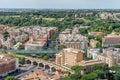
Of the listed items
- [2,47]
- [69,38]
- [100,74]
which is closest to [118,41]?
[69,38]

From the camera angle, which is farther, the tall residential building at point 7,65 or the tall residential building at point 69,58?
the tall residential building at point 69,58

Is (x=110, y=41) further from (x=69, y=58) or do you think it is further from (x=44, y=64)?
(x=44, y=64)

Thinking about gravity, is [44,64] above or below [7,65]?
below

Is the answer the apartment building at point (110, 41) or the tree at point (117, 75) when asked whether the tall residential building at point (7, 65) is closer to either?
the tree at point (117, 75)

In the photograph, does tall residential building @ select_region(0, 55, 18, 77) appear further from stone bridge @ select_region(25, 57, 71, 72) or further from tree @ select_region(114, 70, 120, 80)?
tree @ select_region(114, 70, 120, 80)

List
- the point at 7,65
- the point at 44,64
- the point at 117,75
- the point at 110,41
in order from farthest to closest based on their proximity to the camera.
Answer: the point at 110,41, the point at 44,64, the point at 7,65, the point at 117,75

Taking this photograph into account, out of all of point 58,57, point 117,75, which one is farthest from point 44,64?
point 117,75

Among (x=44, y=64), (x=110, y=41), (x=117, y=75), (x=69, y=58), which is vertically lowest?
(x=44, y=64)

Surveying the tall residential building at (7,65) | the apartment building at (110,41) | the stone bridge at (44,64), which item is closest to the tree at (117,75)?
the stone bridge at (44,64)

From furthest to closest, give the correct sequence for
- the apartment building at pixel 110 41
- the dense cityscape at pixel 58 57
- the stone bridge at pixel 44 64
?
the apartment building at pixel 110 41 → the stone bridge at pixel 44 64 → the dense cityscape at pixel 58 57
